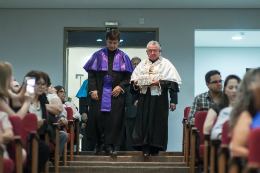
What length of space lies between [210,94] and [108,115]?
4.60ft

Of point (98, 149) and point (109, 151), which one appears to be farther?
point (98, 149)

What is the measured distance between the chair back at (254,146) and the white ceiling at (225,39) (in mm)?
6905

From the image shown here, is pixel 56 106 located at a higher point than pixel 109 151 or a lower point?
higher

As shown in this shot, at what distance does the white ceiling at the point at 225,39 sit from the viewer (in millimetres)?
8836

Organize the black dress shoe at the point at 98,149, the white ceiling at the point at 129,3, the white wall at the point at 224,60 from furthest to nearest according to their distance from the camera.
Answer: the white wall at the point at 224,60, the white ceiling at the point at 129,3, the black dress shoe at the point at 98,149

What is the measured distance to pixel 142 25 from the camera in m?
7.57

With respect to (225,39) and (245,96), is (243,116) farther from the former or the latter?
(225,39)

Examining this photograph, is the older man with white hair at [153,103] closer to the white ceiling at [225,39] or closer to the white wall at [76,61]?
the white wall at [76,61]

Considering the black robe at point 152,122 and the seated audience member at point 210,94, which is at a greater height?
the seated audience member at point 210,94

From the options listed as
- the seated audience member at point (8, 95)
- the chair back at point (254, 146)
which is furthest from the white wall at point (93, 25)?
the chair back at point (254, 146)

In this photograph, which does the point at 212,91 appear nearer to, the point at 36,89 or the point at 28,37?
the point at 36,89

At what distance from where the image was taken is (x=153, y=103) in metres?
4.74

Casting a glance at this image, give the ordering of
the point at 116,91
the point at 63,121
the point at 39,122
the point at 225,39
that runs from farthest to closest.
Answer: the point at 225,39 < the point at 116,91 < the point at 63,121 < the point at 39,122

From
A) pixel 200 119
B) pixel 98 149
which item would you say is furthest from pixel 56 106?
pixel 200 119
